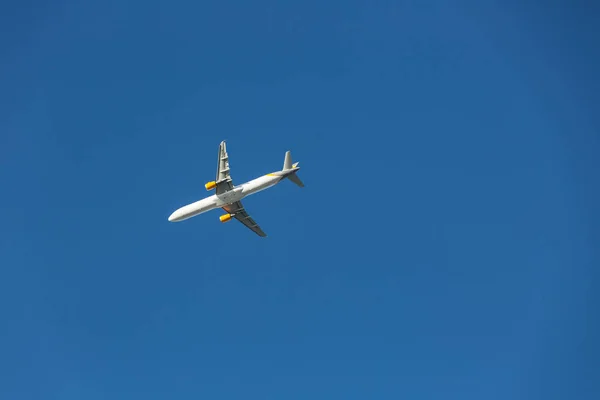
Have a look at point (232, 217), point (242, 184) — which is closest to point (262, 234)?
point (232, 217)

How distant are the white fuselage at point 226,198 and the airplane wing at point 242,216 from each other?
6.34 m

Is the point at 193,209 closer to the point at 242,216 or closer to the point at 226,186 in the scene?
the point at 226,186

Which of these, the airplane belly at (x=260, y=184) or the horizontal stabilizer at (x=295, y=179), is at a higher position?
the horizontal stabilizer at (x=295, y=179)

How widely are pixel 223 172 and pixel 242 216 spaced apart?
41.2ft

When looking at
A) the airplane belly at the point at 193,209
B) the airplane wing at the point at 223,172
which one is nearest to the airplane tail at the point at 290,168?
the airplane wing at the point at 223,172

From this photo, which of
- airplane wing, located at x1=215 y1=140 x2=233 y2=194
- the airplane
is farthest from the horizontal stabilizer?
airplane wing, located at x1=215 y1=140 x2=233 y2=194

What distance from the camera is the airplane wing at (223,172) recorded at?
103 m

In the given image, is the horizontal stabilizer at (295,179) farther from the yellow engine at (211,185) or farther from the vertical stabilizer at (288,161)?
the yellow engine at (211,185)

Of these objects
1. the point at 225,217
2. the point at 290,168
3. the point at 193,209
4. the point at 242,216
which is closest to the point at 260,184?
the point at 290,168

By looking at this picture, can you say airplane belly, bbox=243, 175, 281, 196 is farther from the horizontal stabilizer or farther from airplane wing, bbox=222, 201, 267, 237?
airplane wing, bbox=222, 201, 267, 237

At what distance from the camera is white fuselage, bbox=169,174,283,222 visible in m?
102

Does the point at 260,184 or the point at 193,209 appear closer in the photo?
the point at 260,184

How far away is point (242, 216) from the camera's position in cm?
11356

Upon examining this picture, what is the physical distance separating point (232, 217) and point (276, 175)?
48.5ft
